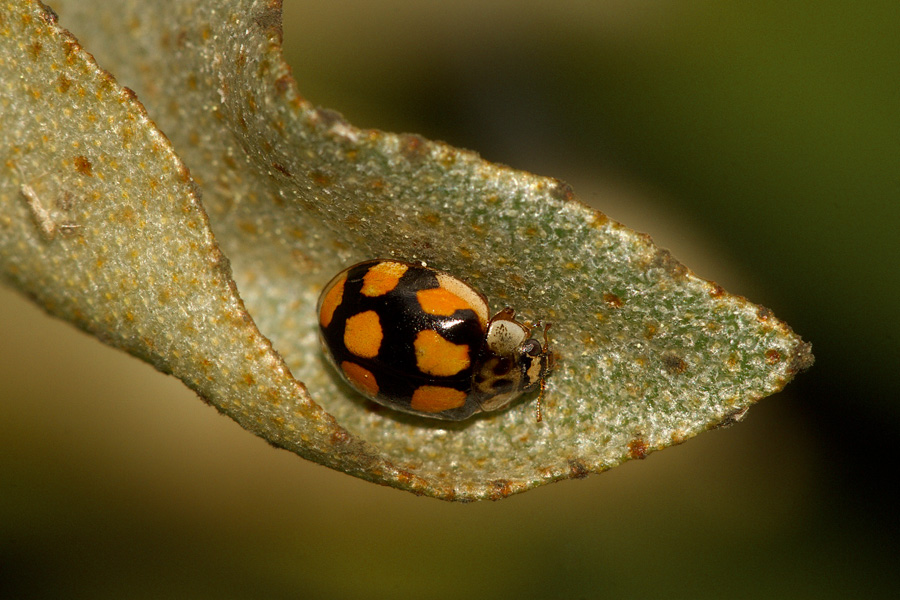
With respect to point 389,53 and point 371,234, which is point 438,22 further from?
point 371,234

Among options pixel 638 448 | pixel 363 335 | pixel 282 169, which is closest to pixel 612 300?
pixel 638 448

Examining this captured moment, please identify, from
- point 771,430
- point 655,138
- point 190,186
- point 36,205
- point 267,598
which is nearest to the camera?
point 190,186

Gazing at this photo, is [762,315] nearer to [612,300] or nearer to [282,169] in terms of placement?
[612,300]

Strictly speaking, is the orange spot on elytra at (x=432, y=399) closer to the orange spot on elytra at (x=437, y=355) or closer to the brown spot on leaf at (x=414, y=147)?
the orange spot on elytra at (x=437, y=355)

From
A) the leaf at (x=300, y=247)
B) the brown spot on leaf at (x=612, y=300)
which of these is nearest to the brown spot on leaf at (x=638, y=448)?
the leaf at (x=300, y=247)

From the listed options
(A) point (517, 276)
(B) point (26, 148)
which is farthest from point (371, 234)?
(B) point (26, 148)

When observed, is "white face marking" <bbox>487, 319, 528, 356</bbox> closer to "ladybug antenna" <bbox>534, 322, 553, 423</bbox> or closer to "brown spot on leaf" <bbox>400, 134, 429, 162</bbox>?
"ladybug antenna" <bbox>534, 322, 553, 423</bbox>
